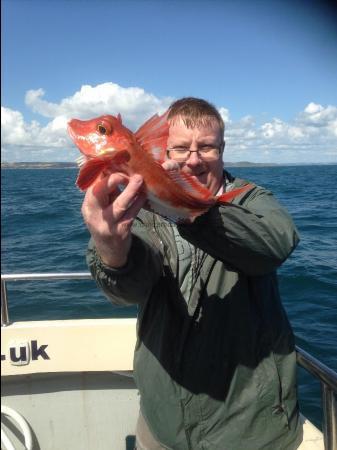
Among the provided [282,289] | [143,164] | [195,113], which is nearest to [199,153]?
[195,113]

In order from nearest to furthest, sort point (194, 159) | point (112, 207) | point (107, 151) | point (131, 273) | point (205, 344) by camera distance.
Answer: point (112, 207), point (107, 151), point (131, 273), point (205, 344), point (194, 159)

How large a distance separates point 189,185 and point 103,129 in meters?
0.47

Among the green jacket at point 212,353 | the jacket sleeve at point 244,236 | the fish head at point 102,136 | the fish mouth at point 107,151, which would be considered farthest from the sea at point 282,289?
the jacket sleeve at point 244,236

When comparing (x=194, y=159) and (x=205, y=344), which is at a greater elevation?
(x=194, y=159)

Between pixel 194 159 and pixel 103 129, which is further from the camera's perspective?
pixel 194 159

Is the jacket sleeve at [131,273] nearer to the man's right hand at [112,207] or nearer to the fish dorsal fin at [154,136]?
the man's right hand at [112,207]

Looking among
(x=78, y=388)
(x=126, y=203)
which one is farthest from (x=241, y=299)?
(x=78, y=388)

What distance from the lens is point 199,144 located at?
2.34 metres

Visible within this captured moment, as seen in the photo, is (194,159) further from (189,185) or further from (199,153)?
(189,185)

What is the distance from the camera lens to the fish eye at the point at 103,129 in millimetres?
1870

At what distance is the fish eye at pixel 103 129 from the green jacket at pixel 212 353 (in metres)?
0.52

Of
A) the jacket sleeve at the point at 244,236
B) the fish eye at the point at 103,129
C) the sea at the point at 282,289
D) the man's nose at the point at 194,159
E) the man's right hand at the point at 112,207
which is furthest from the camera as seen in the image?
the sea at the point at 282,289

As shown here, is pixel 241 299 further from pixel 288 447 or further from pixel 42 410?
pixel 42 410

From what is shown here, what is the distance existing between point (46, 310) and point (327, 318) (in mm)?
5867
